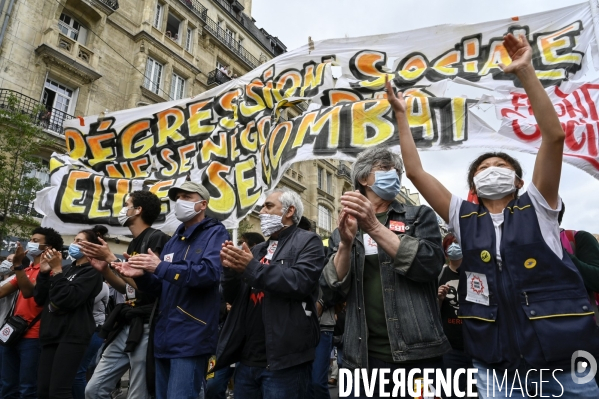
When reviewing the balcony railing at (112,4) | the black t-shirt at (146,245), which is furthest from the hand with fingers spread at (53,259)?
the balcony railing at (112,4)

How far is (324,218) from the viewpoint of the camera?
2942 centimetres

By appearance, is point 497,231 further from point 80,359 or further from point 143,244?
point 80,359

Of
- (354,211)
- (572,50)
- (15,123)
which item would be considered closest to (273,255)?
(354,211)

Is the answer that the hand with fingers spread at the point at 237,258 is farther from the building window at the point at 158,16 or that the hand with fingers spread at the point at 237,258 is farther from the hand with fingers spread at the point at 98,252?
the building window at the point at 158,16

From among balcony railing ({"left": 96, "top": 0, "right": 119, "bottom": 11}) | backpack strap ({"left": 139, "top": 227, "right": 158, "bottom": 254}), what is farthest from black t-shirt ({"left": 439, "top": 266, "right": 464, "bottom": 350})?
balcony railing ({"left": 96, "top": 0, "right": 119, "bottom": 11})

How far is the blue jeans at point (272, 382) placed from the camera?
92.6 inches

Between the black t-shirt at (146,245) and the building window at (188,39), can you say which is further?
the building window at (188,39)

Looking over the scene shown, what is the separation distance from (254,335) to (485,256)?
158 cm

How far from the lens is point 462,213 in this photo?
1.99 meters

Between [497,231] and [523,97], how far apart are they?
2.69m

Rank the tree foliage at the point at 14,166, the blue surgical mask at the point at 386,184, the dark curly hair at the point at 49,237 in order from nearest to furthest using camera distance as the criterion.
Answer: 1. the blue surgical mask at the point at 386,184
2. the dark curly hair at the point at 49,237
3. the tree foliage at the point at 14,166

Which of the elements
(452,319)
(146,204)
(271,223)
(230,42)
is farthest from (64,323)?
(230,42)

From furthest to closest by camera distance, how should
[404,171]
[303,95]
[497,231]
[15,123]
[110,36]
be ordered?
1. [110,36]
2. [15,123]
3. [303,95]
4. [404,171]
5. [497,231]

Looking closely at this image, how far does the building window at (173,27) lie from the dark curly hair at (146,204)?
19.3 metres
